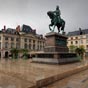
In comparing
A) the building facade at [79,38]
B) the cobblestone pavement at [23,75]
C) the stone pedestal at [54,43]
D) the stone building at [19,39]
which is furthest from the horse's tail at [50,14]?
the building facade at [79,38]

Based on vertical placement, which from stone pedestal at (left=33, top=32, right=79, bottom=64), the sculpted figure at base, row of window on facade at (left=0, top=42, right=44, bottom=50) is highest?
the sculpted figure at base

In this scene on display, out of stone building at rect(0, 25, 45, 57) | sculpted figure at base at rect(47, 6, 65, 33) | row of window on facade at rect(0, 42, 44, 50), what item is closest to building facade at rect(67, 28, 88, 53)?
stone building at rect(0, 25, 45, 57)

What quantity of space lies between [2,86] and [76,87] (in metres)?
3.38

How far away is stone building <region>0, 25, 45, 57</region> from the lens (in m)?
51.3

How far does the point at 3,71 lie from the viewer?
9188 mm

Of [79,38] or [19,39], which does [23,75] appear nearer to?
[19,39]

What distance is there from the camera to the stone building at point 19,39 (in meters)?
51.3

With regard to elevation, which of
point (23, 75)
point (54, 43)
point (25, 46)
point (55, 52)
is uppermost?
point (25, 46)

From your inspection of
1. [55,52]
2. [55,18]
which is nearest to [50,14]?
[55,18]

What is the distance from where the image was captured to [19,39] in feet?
190

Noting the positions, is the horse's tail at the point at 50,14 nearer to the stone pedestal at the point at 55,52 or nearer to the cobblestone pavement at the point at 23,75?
the stone pedestal at the point at 55,52

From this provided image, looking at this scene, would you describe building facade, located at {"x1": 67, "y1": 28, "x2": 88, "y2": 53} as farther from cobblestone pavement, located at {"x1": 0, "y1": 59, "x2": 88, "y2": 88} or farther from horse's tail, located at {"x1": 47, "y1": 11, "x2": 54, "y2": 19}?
cobblestone pavement, located at {"x1": 0, "y1": 59, "x2": 88, "y2": 88}

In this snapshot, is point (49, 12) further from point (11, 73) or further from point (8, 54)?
point (8, 54)

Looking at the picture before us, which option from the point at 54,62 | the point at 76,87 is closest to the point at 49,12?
the point at 54,62
